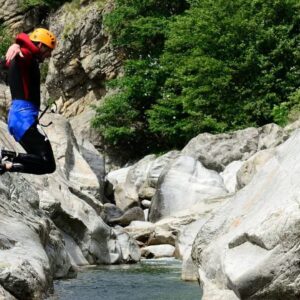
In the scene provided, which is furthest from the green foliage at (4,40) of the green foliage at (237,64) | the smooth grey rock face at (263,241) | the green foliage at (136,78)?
the smooth grey rock face at (263,241)

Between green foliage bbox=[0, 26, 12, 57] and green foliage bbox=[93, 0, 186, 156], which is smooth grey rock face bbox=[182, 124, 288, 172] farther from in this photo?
green foliage bbox=[0, 26, 12, 57]

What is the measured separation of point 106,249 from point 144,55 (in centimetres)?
2636

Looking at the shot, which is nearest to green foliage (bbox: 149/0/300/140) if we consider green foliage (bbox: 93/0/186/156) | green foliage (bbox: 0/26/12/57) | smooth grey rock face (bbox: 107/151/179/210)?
green foliage (bbox: 93/0/186/156)

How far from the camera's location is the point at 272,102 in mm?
33281

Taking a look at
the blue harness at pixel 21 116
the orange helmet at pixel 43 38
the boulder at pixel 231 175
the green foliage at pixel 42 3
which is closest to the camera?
the orange helmet at pixel 43 38

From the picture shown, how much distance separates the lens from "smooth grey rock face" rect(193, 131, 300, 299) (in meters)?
6.79

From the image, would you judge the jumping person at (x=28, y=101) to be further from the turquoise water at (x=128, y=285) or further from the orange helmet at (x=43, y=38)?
the turquoise water at (x=128, y=285)

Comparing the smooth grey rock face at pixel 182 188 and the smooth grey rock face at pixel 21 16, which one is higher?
the smooth grey rock face at pixel 21 16

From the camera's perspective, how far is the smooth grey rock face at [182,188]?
75.8 feet

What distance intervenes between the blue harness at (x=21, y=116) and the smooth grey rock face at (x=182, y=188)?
47.8 feet

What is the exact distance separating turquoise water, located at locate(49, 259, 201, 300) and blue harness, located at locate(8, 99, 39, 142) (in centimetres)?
216

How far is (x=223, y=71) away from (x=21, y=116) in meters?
26.0

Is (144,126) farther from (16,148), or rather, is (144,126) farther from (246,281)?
(246,281)

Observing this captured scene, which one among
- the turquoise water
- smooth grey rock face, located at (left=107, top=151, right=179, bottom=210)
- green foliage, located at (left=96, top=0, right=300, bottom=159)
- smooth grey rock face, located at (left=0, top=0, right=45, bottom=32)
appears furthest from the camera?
smooth grey rock face, located at (left=0, top=0, right=45, bottom=32)
